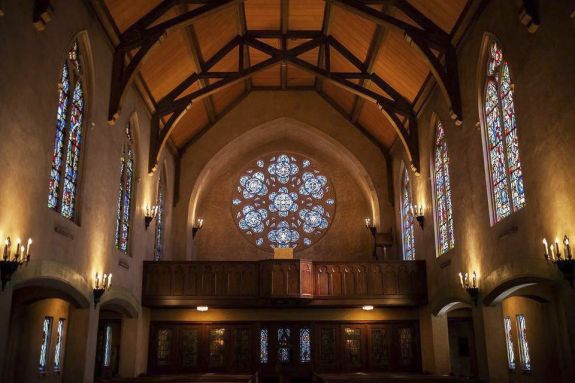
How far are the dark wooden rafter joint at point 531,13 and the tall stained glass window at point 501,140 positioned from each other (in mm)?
1449

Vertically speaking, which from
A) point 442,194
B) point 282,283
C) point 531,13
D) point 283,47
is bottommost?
point 282,283

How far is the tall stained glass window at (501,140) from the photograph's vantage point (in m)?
10.6

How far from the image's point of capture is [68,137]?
36.5 ft

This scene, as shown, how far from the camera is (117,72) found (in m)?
13.3

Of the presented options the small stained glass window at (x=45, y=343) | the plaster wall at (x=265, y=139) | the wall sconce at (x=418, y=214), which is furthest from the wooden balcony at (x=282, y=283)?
the small stained glass window at (x=45, y=343)

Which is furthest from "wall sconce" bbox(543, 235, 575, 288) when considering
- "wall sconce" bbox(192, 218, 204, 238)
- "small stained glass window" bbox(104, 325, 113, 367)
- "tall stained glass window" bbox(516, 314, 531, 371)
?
"wall sconce" bbox(192, 218, 204, 238)

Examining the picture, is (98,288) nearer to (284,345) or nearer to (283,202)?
(284,345)

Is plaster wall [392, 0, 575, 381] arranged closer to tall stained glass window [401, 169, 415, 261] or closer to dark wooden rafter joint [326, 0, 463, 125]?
dark wooden rafter joint [326, 0, 463, 125]

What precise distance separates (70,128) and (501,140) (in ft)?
27.1

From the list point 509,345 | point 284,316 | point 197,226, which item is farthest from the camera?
point 197,226

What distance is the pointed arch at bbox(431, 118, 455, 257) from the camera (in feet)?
46.8

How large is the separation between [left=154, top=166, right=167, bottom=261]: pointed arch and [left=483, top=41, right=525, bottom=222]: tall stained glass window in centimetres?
984

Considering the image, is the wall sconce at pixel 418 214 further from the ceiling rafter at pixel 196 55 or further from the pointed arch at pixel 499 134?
the ceiling rafter at pixel 196 55

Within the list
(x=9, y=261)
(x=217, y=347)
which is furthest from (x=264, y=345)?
(x=9, y=261)
